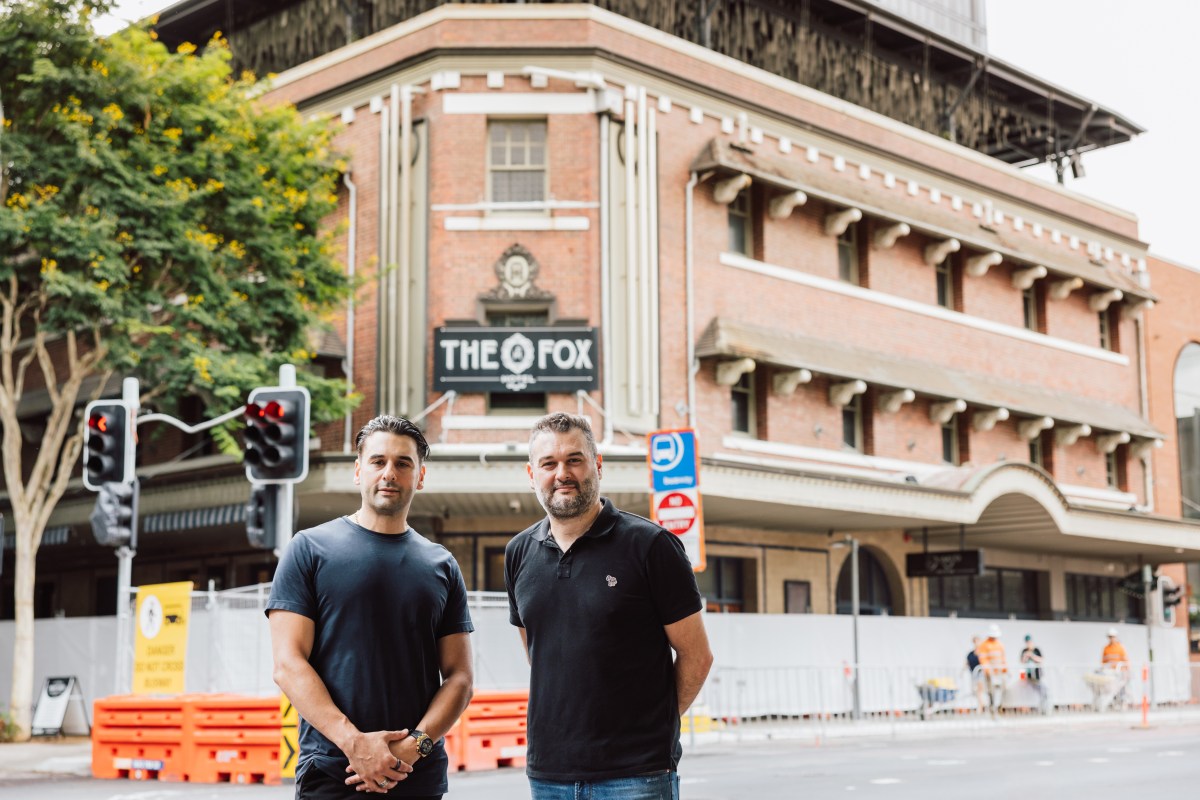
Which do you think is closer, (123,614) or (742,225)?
(123,614)

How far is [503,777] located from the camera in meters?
15.9

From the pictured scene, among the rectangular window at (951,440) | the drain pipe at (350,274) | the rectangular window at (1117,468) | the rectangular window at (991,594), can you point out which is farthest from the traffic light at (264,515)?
the rectangular window at (1117,468)

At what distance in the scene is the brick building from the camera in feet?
80.7

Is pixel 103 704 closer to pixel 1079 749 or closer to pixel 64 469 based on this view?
pixel 64 469

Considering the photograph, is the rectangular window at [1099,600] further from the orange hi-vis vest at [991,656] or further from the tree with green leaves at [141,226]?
the tree with green leaves at [141,226]

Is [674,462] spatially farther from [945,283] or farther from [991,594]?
[991,594]

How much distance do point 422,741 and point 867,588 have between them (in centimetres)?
2689

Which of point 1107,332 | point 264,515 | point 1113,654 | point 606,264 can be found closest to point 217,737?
point 264,515

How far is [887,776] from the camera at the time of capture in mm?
15344

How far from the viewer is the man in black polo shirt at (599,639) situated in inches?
179

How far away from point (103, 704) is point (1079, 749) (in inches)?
487

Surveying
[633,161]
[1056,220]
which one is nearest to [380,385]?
[633,161]

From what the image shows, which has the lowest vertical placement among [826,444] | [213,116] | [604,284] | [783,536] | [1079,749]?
[1079,749]

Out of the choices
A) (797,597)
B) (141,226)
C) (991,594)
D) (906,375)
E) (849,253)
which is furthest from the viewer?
(991,594)
